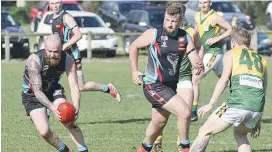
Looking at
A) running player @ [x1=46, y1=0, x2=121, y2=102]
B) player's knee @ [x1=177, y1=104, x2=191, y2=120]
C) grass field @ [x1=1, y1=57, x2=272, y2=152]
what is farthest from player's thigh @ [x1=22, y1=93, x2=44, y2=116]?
running player @ [x1=46, y1=0, x2=121, y2=102]

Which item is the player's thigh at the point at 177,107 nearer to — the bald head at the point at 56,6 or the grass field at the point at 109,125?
the grass field at the point at 109,125

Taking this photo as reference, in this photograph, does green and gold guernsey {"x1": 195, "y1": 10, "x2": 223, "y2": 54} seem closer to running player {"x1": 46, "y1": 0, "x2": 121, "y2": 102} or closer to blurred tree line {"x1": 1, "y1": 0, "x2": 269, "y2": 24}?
running player {"x1": 46, "y1": 0, "x2": 121, "y2": 102}

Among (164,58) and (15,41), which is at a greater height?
(164,58)

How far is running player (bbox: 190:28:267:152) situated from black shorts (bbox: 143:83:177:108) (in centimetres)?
82

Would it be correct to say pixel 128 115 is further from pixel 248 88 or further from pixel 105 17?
pixel 105 17

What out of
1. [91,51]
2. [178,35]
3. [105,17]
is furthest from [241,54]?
[105,17]

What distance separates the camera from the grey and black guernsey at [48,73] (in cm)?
909

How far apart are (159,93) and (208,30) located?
4.52 metres

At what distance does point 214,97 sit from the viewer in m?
8.72

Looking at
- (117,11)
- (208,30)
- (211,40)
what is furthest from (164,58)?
(117,11)

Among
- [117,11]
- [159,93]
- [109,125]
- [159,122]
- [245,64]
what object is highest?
[245,64]

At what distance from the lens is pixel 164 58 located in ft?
30.8

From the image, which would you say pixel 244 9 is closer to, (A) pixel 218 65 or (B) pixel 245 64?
→ (A) pixel 218 65

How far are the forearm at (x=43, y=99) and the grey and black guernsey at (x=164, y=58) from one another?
1.26 meters
